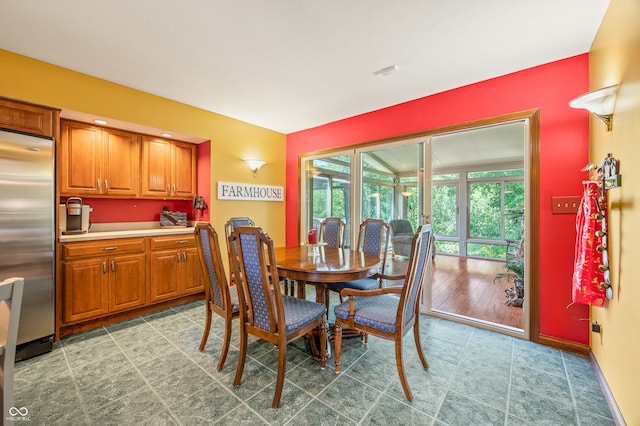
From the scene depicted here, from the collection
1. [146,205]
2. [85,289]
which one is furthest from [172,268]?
[146,205]

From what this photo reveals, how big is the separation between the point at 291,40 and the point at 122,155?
8.15 feet

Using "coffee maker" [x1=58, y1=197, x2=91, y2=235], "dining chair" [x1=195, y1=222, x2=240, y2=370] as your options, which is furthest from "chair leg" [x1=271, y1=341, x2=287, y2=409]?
"coffee maker" [x1=58, y1=197, x2=91, y2=235]

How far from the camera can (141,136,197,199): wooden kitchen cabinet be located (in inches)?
132

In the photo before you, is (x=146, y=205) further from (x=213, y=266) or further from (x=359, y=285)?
(x=359, y=285)

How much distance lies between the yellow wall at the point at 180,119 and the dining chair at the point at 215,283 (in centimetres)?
167

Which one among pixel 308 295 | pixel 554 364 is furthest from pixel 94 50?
pixel 554 364

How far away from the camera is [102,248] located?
270 cm

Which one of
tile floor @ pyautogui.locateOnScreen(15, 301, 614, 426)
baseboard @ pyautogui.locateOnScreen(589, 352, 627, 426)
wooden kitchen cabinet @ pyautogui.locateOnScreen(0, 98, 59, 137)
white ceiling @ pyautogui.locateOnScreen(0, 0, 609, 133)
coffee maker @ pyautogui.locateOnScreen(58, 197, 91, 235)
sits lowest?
tile floor @ pyautogui.locateOnScreen(15, 301, 614, 426)

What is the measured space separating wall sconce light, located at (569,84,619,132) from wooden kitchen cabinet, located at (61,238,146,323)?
4.05m

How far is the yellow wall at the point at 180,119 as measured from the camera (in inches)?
91.8

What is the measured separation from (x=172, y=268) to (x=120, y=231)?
0.77m

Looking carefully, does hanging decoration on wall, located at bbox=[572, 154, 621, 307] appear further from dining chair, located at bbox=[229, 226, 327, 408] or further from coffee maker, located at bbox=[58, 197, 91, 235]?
coffee maker, located at bbox=[58, 197, 91, 235]

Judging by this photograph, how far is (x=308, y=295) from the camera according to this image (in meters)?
3.73

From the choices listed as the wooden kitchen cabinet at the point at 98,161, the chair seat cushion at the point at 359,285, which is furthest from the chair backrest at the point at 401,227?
the wooden kitchen cabinet at the point at 98,161
